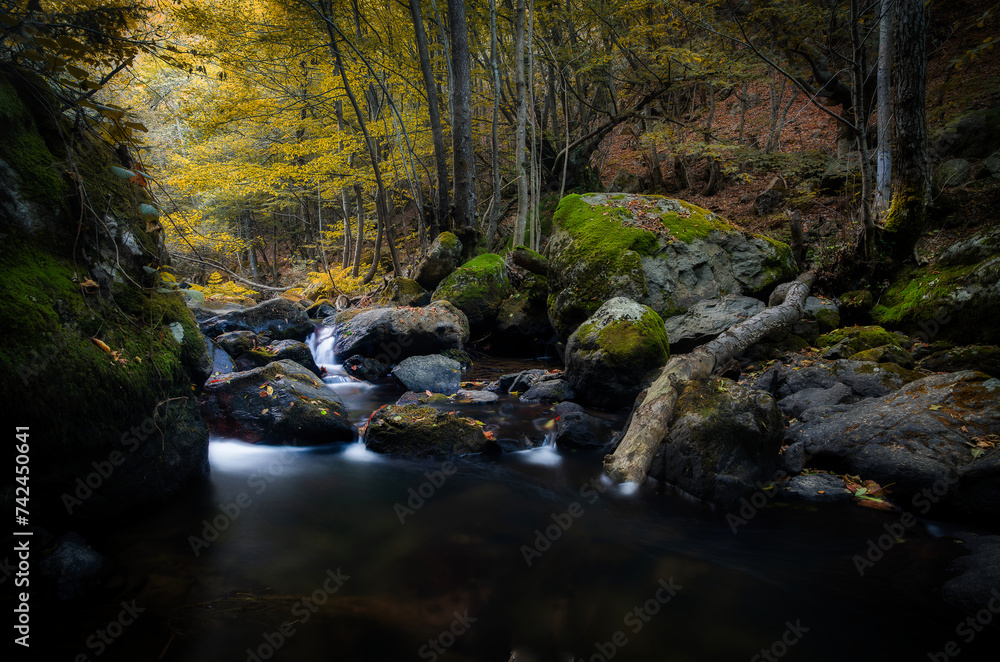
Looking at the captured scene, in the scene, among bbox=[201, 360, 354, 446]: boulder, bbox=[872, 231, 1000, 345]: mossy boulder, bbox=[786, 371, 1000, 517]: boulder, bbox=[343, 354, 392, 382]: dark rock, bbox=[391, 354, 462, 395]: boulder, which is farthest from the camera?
bbox=[343, 354, 392, 382]: dark rock

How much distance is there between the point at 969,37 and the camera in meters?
13.5

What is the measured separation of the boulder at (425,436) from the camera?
4.94 meters

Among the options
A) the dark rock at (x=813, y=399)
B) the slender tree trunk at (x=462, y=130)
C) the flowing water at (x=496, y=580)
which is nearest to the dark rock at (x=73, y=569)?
the flowing water at (x=496, y=580)

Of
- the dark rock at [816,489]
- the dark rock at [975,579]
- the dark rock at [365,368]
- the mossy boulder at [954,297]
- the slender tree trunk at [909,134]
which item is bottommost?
the dark rock at [365,368]

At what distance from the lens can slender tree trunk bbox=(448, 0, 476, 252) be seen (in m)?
11.2

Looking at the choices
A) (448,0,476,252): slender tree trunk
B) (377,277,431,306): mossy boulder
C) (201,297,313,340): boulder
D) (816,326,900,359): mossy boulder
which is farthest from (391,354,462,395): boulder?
(816,326,900,359): mossy boulder

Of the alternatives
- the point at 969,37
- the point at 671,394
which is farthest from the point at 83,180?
the point at 969,37

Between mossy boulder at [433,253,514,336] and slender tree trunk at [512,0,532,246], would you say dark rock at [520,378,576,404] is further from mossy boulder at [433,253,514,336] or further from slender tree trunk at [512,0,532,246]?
slender tree trunk at [512,0,532,246]

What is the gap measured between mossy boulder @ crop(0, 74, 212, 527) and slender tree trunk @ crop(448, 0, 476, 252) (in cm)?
902

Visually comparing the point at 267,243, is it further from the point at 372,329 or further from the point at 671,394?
the point at 671,394

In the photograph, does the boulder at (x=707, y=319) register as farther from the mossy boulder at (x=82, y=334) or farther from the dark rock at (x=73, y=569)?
the dark rock at (x=73, y=569)

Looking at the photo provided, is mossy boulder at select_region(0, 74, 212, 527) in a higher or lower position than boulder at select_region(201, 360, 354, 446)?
higher

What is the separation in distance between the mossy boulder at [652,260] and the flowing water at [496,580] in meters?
4.25

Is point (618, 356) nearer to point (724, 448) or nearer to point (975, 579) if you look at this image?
point (724, 448)
